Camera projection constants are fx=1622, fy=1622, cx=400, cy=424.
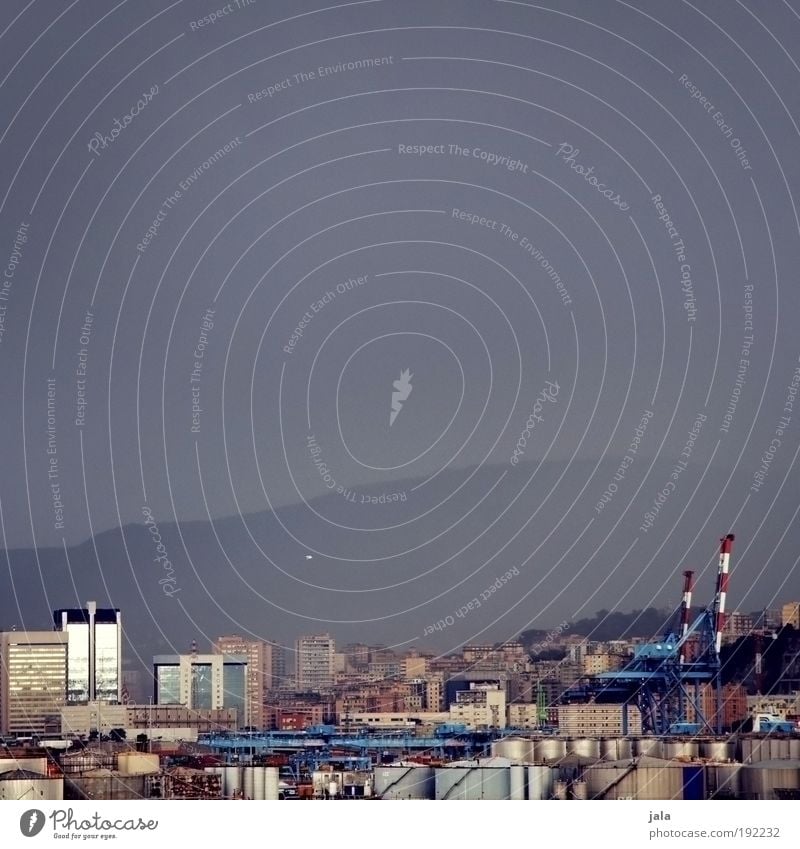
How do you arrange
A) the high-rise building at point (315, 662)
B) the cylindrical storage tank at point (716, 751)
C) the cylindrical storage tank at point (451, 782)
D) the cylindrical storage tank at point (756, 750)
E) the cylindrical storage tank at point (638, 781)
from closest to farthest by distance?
the cylindrical storage tank at point (638, 781)
the cylindrical storage tank at point (451, 782)
the cylindrical storage tank at point (756, 750)
the cylindrical storage tank at point (716, 751)
the high-rise building at point (315, 662)

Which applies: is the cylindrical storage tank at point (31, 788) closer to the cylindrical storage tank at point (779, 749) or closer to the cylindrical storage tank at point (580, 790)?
the cylindrical storage tank at point (580, 790)

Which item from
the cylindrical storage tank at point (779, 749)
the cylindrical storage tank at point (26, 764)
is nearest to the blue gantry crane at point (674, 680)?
the cylindrical storage tank at point (779, 749)

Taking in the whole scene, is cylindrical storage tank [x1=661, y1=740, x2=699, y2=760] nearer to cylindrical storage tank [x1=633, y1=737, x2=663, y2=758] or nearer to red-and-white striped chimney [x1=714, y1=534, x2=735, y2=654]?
cylindrical storage tank [x1=633, y1=737, x2=663, y2=758]

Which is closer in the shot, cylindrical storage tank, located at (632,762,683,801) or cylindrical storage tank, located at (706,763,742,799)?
cylindrical storage tank, located at (632,762,683,801)

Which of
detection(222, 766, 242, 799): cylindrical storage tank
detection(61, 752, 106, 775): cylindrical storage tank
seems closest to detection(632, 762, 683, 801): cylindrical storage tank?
detection(222, 766, 242, 799): cylindrical storage tank

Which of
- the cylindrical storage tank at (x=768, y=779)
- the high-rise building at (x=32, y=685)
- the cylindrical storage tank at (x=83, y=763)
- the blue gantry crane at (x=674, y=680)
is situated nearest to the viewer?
the cylindrical storage tank at (x=768, y=779)
